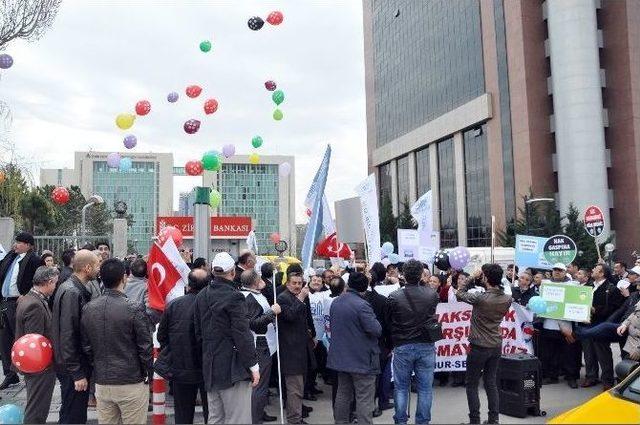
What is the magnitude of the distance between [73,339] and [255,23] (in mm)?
12748

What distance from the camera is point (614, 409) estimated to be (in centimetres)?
383

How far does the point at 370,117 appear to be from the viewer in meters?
74.7

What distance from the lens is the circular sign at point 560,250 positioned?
11.0 metres

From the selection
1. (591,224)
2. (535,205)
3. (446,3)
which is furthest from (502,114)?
(591,224)

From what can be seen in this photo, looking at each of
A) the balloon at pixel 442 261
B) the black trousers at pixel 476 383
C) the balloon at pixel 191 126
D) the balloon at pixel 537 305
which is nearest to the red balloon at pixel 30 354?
the black trousers at pixel 476 383

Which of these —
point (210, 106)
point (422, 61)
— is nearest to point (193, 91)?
point (210, 106)

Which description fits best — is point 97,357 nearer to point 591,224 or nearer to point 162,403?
point 162,403

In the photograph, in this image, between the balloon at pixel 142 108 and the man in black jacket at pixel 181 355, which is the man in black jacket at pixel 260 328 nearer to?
the man in black jacket at pixel 181 355

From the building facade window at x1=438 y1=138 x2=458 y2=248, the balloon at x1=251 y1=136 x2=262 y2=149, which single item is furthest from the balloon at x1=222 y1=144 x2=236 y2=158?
the building facade window at x1=438 y1=138 x2=458 y2=248

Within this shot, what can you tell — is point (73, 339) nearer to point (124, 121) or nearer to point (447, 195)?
point (124, 121)

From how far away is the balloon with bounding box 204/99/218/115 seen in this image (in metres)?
17.1

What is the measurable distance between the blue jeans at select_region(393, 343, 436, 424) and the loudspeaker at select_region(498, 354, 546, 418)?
4.83 feet

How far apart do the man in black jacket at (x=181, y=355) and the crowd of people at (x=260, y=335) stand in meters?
0.01

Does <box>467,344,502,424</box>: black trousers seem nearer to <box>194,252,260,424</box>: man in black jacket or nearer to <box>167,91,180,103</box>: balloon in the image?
<box>194,252,260,424</box>: man in black jacket
